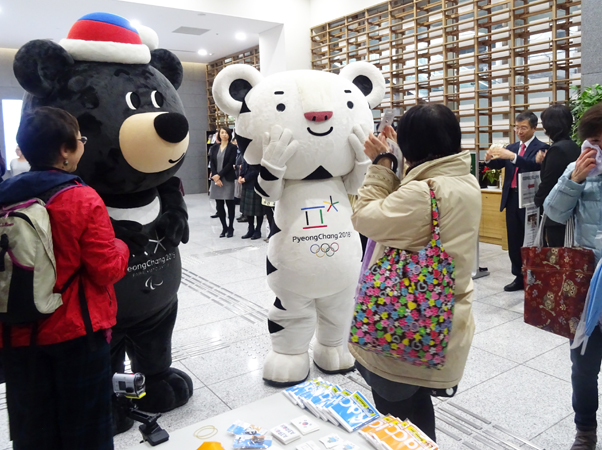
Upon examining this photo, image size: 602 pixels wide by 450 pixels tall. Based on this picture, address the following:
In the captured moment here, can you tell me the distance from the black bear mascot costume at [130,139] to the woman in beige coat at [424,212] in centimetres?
96

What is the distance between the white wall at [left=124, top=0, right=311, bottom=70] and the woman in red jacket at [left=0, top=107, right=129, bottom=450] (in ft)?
24.8

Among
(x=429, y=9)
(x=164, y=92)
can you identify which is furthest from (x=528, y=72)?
(x=164, y=92)

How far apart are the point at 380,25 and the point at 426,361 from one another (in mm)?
7778

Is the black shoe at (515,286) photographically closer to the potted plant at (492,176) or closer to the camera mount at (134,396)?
the potted plant at (492,176)

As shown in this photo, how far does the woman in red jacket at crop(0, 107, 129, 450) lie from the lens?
1479 millimetres

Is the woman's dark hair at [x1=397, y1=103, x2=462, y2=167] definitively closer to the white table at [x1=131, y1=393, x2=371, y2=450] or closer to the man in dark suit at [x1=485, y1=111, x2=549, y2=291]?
the white table at [x1=131, y1=393, x2=371, y2=450]

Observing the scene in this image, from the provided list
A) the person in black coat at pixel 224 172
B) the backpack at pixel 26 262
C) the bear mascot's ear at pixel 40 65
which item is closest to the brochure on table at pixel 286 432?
the backpack at pixel 26 262

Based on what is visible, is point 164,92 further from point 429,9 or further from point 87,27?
point 429,9

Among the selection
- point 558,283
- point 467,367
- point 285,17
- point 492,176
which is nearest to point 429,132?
point 558,283

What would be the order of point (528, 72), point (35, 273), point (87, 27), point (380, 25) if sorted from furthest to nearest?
1. point (380, 25)
2. point (528, 72)
3. point (87, 27)
4. point (35, 273)

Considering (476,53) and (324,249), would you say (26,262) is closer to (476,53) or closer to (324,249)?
(324,249)

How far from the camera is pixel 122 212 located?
2.13 metres

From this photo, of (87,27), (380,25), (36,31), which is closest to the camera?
(87,27)

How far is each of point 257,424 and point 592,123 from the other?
1.50m
